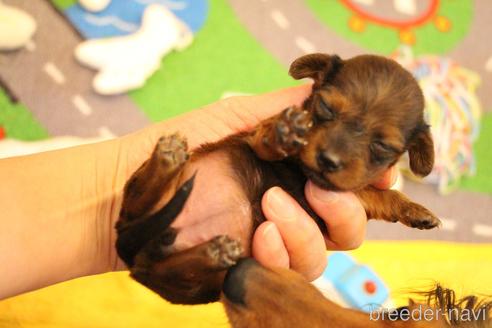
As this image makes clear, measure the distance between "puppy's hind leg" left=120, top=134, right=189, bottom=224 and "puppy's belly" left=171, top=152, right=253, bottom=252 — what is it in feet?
0.59

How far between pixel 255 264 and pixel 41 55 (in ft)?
6.89

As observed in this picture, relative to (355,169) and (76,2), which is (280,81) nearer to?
(76,2)

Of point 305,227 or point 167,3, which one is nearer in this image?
point 305,227

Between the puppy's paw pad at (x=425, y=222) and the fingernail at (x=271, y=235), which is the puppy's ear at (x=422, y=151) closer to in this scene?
the puppy's paw pad at (x=425, y=222)

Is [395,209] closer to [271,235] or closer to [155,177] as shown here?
[271,235]

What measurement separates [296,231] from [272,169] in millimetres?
215

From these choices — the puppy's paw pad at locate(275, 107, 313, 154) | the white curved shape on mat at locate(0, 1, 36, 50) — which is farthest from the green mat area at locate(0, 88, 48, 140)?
the puppy's paw pad at locate(275, 107, 313, 154)

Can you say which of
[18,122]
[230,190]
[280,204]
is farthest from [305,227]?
[18,122]

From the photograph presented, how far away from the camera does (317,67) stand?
1748mm

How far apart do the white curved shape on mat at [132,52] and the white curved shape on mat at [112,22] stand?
10 cm

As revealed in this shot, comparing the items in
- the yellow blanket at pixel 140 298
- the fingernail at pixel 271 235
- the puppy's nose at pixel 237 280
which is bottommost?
the yellow blanket at pixel 140 298

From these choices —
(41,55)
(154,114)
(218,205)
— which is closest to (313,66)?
(218,205)

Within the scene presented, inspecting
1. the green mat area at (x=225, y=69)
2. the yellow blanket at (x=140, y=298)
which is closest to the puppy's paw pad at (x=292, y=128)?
the yellow blanket at (x=140, y=298)

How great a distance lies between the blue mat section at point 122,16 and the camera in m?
2.88
